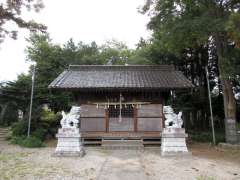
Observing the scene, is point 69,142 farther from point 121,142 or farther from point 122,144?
point 121,142

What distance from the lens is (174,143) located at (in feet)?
32.7

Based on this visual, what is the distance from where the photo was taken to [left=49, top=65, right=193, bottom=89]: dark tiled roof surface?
11.7m

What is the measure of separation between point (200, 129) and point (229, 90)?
7.88m

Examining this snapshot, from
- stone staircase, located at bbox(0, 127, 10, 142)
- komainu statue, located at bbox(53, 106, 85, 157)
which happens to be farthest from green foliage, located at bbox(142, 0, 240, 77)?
stone staircase, located at bbox(0, 127, 10, 142)

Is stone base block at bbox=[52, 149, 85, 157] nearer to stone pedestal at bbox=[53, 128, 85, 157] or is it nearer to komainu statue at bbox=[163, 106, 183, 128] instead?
stone pedestal at bbox=[53, 128, 85, 157]

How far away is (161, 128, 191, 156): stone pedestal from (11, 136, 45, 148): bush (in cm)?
633

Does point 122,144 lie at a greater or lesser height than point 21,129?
lesser

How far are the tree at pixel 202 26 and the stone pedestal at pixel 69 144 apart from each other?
6715 mm

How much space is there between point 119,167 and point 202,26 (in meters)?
7.22

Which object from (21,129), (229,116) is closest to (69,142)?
(21,129)

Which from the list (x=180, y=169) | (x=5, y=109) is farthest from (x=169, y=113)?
(x=5, y=109)

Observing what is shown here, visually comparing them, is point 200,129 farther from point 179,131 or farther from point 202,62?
point 179,131

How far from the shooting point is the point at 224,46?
41.4ft

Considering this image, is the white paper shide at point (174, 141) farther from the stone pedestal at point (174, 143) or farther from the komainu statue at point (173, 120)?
the komainu statue at point (173, 120)
